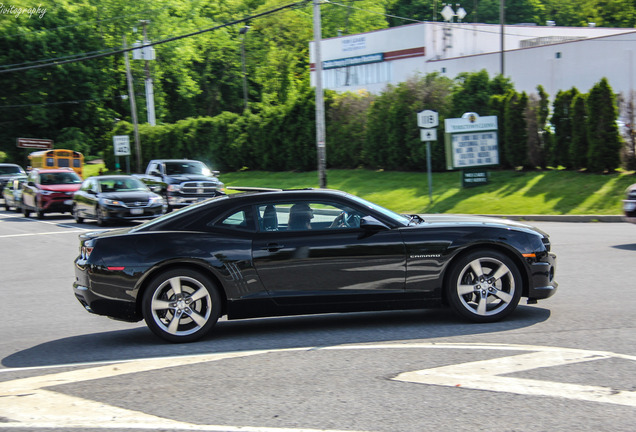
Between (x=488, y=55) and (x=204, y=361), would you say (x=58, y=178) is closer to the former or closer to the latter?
(x=204, y=361)

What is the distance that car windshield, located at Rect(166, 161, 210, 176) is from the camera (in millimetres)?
27109

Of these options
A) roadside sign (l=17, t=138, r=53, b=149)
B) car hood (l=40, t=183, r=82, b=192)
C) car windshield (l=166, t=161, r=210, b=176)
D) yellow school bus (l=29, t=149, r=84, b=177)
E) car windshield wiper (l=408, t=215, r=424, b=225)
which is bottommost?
car hood (l=40, t=183, r=82, b=192)

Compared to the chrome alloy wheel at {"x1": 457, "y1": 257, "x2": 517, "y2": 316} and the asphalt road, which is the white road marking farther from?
the chrome alloy wheel at {"x1": 457, "y1": 257, "x2": 517, "y2": 316}

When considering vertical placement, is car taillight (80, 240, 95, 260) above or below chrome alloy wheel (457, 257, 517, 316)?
above

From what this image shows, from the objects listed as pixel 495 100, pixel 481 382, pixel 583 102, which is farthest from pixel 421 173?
pixel 481 382

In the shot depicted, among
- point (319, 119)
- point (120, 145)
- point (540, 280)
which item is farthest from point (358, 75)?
point (540, 280)

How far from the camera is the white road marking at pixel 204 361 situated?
465cm

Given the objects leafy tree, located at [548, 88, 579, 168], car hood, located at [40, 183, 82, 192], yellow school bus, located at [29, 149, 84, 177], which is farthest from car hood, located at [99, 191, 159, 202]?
yellow school bus, located at [29, 149, 84, 177]

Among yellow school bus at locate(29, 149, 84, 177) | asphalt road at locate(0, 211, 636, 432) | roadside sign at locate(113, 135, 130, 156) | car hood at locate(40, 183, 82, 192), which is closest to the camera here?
asphalt road at locate(0, 211, 636, 432)

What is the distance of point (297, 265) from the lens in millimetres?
6828

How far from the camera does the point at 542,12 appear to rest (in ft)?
320

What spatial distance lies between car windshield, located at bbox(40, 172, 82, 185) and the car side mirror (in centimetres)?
2183

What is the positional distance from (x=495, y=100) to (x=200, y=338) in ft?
77.2

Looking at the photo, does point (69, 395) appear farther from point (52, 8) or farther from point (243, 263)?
point (52, 8)
